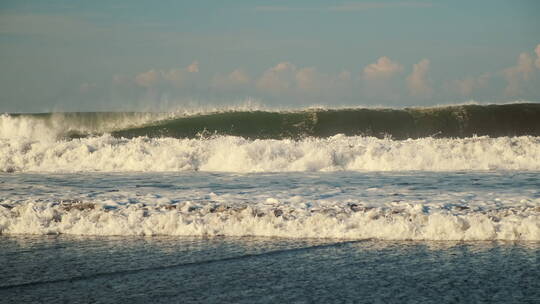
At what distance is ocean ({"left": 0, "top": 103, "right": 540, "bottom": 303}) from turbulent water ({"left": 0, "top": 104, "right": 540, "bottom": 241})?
0.12ft

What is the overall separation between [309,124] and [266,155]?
9.94m

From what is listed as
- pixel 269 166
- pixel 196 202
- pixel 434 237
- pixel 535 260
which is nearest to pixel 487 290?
pixel 535 260

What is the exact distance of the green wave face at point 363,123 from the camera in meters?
26.4

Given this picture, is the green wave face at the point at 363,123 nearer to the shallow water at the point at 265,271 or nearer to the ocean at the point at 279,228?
the ocean at the point at 279,228

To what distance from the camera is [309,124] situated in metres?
27.4

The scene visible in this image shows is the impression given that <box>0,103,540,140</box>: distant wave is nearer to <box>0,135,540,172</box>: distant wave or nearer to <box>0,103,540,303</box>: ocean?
<box>0,135,540,172</box>: distant wave

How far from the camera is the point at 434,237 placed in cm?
716

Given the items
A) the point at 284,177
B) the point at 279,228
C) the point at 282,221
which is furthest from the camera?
the point at 284,177

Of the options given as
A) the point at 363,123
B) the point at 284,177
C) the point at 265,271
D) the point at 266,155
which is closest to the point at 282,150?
the point at 266,155

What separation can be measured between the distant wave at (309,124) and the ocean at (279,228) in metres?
7.91

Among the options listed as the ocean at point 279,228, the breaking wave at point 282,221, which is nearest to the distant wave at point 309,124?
the ocean at point 279,228

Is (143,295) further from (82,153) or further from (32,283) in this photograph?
(82,153)

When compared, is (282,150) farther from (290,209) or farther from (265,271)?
(265,271)

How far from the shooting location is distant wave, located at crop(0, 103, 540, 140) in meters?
26.2
